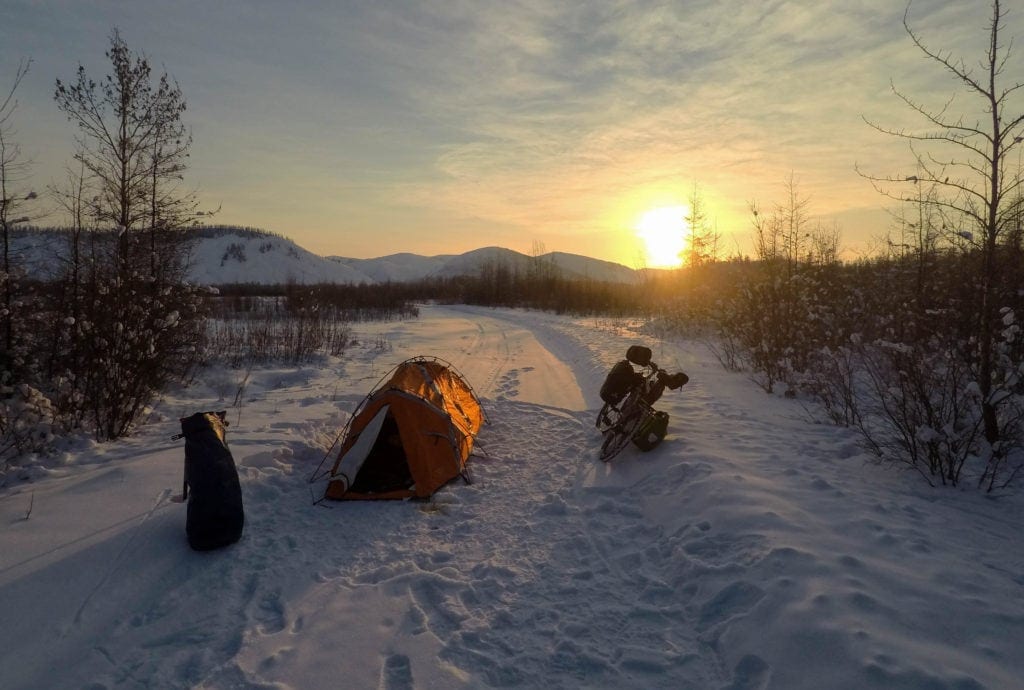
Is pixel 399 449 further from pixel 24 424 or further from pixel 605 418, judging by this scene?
pixel 24 424

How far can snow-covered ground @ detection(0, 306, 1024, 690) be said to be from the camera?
10.0 feet

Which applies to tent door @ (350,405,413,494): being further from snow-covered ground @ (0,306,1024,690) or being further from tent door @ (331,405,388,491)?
snow-covered ground @ (0,306,1024,690)

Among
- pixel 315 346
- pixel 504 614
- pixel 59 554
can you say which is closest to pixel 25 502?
pixel 59 554

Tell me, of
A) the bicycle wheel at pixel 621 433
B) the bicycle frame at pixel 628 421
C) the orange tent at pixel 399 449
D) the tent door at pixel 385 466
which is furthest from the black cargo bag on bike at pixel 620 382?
the tent door at pixel 385 466

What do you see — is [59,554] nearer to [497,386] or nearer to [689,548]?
[689,548]

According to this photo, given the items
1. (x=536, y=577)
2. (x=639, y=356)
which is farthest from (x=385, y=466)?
(x=639, y=356)

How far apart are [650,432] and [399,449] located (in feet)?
10.4

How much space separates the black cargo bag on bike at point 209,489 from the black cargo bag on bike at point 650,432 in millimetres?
4546

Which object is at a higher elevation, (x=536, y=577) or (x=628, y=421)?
(x=628, y=421)

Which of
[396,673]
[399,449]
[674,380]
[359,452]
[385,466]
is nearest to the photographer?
[396,673]

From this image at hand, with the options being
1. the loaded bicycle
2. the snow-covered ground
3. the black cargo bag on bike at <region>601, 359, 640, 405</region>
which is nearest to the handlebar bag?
the loaded bicycle

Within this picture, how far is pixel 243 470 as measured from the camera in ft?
19.7

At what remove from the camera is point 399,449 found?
638 cm

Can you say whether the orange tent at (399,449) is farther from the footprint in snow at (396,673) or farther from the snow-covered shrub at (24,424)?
the snow-covered shrub at (24,424)
